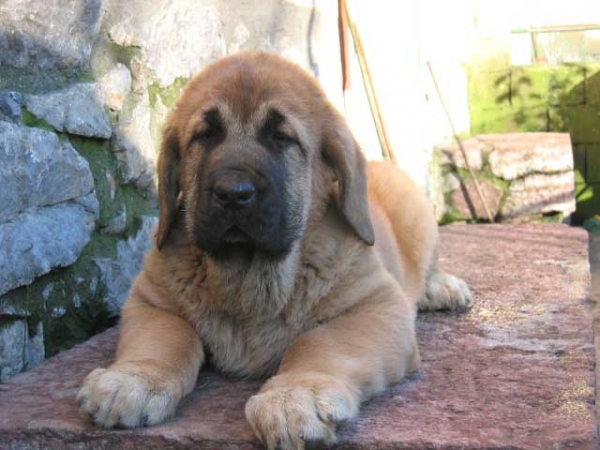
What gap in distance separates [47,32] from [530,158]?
16.7 ft

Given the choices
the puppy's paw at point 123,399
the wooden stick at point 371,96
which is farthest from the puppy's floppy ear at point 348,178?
the wooden stick at point 371,96

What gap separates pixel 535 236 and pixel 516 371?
3.28 metres

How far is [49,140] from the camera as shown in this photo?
3045 mm

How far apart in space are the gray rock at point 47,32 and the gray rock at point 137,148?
0.34 metres

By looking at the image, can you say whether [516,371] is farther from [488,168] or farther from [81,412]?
[488,168]

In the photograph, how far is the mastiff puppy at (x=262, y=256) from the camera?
254 centimetres

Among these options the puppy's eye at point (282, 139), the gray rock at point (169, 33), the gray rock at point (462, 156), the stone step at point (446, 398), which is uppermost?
the gray rock at point (169, 33)

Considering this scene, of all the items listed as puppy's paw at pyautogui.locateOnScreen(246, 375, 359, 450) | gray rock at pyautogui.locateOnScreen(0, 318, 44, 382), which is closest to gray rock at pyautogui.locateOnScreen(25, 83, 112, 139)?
gray rock at pyautogui.locateOnScreen(0, 318, 44, 382)

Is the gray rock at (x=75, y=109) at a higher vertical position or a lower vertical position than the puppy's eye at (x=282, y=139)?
higher

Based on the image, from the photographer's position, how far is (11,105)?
2877 mm

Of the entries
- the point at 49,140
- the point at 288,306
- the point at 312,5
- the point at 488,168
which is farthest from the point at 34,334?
the point at 488,168

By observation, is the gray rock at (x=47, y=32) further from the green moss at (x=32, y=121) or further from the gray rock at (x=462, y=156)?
the gray rock at (x=462, y=156)

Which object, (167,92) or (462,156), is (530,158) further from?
(167,92)

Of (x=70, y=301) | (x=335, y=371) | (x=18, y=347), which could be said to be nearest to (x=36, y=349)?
(x=18, y=347)
